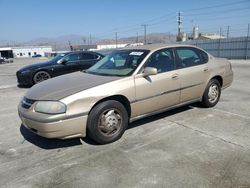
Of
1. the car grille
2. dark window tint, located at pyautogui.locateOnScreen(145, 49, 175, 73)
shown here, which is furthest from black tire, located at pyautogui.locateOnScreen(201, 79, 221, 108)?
the car grille

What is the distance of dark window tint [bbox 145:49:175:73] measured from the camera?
427 cm

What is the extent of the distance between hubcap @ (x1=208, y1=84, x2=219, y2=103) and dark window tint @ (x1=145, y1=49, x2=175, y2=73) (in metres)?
1.39

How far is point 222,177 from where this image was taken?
2752mm

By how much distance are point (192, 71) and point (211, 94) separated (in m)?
0.96

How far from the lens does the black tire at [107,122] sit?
139 inches

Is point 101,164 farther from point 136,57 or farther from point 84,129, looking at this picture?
point 136,57

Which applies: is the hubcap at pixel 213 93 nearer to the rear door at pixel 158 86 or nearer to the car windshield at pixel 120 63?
the rear door at pixel 158 86

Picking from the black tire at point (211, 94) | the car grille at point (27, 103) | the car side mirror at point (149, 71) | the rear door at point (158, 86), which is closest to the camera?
the car grille at point (27, 103)

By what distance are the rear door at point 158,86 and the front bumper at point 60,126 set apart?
1007 mm

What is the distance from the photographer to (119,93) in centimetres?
371

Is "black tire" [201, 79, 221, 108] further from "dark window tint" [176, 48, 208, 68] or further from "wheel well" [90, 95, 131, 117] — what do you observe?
"wheel well" [90, 95, 131, 117]

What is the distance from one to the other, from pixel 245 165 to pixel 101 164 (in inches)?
74.7

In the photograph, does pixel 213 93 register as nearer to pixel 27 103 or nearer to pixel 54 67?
pixel 27 103

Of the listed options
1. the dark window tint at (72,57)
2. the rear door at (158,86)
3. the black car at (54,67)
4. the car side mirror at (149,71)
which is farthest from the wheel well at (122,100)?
the dark window tint at (72,57)
